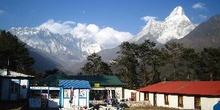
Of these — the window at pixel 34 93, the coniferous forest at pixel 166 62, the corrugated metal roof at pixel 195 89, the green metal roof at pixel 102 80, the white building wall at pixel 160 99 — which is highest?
the coniferous forest at pixel 166 62

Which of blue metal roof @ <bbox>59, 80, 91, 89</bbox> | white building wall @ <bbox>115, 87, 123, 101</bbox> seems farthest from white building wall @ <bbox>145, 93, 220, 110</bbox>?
Result: blue metal roof @ <bbox>59, 80, 91, 89</bbox>

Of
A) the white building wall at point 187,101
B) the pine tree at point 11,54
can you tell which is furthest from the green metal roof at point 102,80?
the pine tree at point 11,54

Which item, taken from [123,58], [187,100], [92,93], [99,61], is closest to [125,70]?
[123,58]

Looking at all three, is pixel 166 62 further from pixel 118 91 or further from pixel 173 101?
pixel 173 101

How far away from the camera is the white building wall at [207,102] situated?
109 feet

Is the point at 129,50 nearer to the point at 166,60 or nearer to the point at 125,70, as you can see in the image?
the point at 125,70

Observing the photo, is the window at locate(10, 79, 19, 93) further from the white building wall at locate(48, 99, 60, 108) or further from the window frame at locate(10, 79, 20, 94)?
the white building wall at locate(48, 99, 60, 108)

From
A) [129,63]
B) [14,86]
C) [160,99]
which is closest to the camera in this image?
[14,86]

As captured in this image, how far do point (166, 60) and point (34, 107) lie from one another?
4650cm

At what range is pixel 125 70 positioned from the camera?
81.6 m

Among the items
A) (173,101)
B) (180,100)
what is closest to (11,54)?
(173,101)

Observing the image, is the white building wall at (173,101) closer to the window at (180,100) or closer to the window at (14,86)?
the window at (180,100)

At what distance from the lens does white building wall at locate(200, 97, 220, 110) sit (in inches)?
1304

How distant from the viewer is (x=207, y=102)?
111 ft
